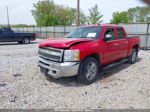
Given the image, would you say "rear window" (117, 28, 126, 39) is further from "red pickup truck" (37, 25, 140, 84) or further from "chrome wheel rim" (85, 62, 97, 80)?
"chrome wheel rim" (85, 62, 97, 80)

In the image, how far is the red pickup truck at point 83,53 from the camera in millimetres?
3445

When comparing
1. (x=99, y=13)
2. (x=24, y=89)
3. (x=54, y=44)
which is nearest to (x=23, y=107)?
(x=24, y=89)

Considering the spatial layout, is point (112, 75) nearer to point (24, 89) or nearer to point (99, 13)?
point (24, 89)

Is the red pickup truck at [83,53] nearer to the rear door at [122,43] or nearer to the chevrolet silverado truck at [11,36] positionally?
the rear door at [122,43]

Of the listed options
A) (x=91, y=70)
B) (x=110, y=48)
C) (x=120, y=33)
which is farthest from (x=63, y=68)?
(x=120, y=33)

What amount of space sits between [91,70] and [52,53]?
1.29 meters

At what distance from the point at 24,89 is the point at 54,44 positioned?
1.49 metres

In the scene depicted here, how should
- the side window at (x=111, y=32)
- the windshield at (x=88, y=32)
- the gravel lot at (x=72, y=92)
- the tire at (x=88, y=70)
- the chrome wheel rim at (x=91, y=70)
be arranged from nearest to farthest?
the gravel lot at (x=72, y=92), the tire at (x=88, y=70), the chrome wheel rim at (x=91, y=70), the windshield at (x=88, y=32), the side window at (x=111, y=32)

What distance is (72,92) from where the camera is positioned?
11.2 feet

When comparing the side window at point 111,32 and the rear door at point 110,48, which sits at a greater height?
the side window at point 111,32

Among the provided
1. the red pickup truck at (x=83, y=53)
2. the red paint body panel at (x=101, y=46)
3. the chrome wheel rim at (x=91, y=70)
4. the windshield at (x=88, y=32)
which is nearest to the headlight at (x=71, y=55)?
the red pickup truck at (x=83, y=53)

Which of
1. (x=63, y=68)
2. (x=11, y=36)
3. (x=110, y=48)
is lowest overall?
(x=63, y=68)

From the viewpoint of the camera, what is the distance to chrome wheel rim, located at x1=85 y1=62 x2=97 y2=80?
385cm

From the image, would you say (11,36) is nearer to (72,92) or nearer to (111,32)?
(111,32)
